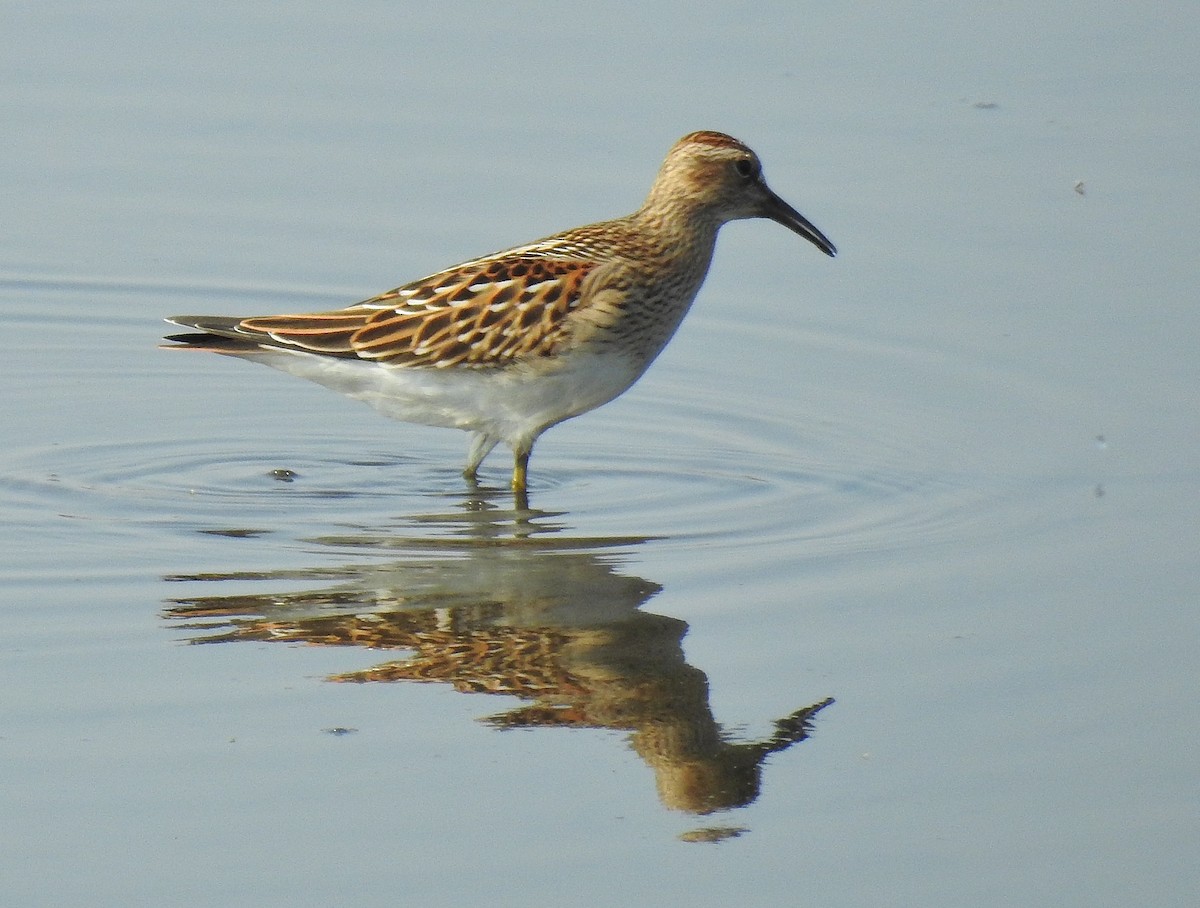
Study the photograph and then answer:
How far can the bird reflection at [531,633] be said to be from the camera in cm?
678

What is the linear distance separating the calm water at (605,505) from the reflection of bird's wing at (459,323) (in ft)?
2.13

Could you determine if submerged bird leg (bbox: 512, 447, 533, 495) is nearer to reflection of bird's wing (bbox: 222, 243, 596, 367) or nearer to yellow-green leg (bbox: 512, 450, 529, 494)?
yellow-green leg (bbox: 512, 450, 529, 494)

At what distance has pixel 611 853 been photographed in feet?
19.9

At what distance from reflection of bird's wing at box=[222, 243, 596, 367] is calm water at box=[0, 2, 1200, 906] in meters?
0.65

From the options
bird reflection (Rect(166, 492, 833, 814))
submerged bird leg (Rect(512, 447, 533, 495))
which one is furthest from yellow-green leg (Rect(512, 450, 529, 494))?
bird reflection (Rect(166, 492, 833, 814))

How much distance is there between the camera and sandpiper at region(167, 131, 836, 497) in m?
9.78

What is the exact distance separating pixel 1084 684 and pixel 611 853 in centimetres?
209

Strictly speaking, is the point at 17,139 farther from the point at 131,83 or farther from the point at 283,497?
the point at 283,497

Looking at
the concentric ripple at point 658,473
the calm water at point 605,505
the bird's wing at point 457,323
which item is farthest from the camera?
the bird's wing at point 457,323

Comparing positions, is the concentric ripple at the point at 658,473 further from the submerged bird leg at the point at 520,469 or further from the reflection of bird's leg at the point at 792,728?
the reflection of bird's leg at the point at 792,728

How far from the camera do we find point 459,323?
988 centimetres

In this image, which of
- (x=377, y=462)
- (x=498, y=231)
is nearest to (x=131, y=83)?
(x=498, y=231)

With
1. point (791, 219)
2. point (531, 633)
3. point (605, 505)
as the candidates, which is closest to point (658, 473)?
point (605, 505)

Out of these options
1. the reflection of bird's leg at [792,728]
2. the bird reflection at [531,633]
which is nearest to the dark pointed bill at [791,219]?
the bird reflection at [531,633]
